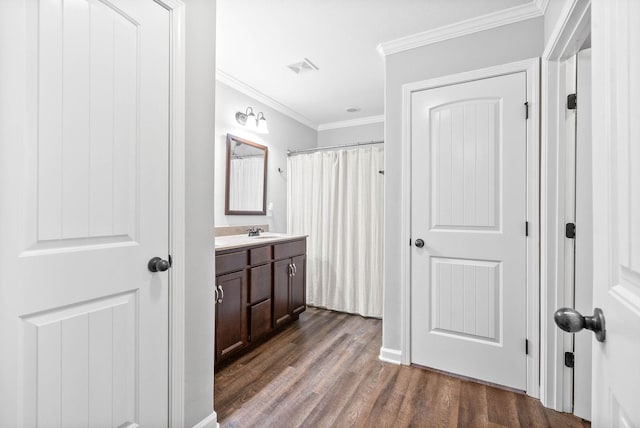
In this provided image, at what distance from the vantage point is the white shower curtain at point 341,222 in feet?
10.8

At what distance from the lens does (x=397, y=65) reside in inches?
90.9

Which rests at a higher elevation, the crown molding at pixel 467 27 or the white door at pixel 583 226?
the crown molding at pixel 467 27

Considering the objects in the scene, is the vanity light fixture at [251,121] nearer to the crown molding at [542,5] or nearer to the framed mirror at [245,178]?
the framed mirror at [245,178]

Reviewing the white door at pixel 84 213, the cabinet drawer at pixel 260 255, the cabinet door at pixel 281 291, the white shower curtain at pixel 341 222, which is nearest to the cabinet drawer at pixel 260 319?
the cabinet door at pixel 281 291

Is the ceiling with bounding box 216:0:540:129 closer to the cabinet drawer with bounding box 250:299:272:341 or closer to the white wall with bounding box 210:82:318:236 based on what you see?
the white wall with bounding box 210:82:318:236

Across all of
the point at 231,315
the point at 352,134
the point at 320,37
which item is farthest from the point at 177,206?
the point at 352,134

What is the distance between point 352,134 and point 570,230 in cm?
307

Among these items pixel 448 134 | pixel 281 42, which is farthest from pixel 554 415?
pixel 281 42

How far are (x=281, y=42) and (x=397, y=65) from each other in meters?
0.88

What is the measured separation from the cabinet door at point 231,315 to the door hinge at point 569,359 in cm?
205

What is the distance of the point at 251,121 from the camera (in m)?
3.09

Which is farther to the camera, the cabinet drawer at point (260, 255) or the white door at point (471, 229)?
the cabinet drawer at point (260, 255)

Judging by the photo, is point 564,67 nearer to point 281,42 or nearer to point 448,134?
point 448,134

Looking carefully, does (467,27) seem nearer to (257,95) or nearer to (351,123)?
(257,95)
